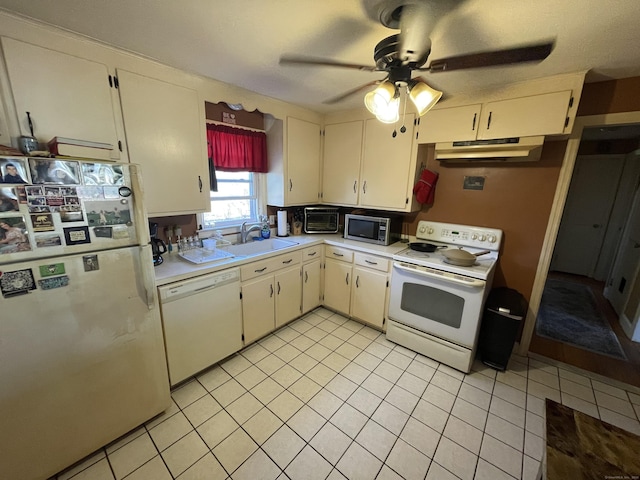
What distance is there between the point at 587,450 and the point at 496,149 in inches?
77.9

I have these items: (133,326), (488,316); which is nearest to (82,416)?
(133,326)

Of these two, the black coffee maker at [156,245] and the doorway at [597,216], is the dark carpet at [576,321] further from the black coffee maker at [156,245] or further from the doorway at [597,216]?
the black coffee maker at [156,245]

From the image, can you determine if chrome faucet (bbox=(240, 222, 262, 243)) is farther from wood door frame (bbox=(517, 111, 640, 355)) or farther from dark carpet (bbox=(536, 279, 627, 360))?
dark carpet (bbox=(536, 279, 627, 360))

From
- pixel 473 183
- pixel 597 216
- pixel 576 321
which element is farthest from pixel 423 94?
pixel 597 216

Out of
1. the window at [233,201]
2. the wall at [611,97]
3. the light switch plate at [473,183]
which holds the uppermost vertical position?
the wall at [611,97]

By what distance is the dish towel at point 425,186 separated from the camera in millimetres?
2596

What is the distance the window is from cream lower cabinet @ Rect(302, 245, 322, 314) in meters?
0.79

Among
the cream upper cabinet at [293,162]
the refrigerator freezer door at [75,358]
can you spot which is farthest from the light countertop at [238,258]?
the cream upper cabinet at [293,162]

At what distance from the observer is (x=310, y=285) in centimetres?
293

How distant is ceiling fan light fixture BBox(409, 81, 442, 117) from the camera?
1.25 meters

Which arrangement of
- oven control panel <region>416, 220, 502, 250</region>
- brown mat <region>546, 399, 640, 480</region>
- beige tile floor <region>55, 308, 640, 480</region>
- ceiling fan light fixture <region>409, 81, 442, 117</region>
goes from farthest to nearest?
oven control panel <region>416, 220, 502, 250</region>
beige tile floor <region>55, 308, 640, 480</region>
ceiling fan light fixture <region>409, 81, 442, 117</region>
brown mat <region>546, 399, 640, 480</region>

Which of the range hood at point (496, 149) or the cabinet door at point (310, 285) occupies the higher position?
the range hood at point (496, 149)

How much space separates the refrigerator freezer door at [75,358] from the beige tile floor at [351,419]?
23 centimetres

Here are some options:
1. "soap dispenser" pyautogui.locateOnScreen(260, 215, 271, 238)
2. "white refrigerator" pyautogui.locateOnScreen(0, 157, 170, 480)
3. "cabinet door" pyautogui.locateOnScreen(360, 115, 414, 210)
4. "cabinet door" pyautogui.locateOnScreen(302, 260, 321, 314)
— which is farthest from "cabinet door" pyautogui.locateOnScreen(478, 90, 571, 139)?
"white refrigerator" pyautogui.locateOnScreen(0, 157, 170, 480)
